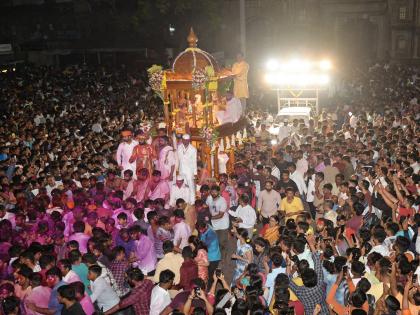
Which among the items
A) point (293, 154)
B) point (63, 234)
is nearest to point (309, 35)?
point (293, 154)

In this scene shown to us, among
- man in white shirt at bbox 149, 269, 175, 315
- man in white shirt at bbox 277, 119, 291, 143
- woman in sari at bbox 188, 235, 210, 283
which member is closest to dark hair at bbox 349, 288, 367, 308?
man in white shirt at bbox 149, 269, 175, 315

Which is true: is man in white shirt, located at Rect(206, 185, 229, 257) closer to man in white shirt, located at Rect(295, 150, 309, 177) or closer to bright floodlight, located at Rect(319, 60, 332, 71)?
man in white shirt, located at Rect(295, 150, 309, 177)

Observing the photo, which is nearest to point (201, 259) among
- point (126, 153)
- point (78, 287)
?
point (78, 287)

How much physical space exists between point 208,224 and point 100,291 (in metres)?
2.35

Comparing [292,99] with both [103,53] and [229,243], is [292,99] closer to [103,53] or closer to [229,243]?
[229,243]

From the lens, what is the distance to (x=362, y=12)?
1379 inches

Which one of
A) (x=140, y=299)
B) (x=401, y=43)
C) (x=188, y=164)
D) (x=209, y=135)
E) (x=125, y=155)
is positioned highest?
(x=401, y=43)

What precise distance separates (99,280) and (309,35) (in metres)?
31.3

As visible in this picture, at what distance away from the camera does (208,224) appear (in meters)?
8.66

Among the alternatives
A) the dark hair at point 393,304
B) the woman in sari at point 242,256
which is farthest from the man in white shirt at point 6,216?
the dark hair at point 393,304

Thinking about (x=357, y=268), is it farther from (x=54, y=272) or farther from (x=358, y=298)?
(x=54, y=272)

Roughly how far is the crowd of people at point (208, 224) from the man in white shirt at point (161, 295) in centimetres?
1

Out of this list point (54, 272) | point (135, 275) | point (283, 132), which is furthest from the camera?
point (283, 132)

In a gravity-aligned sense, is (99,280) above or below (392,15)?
below
